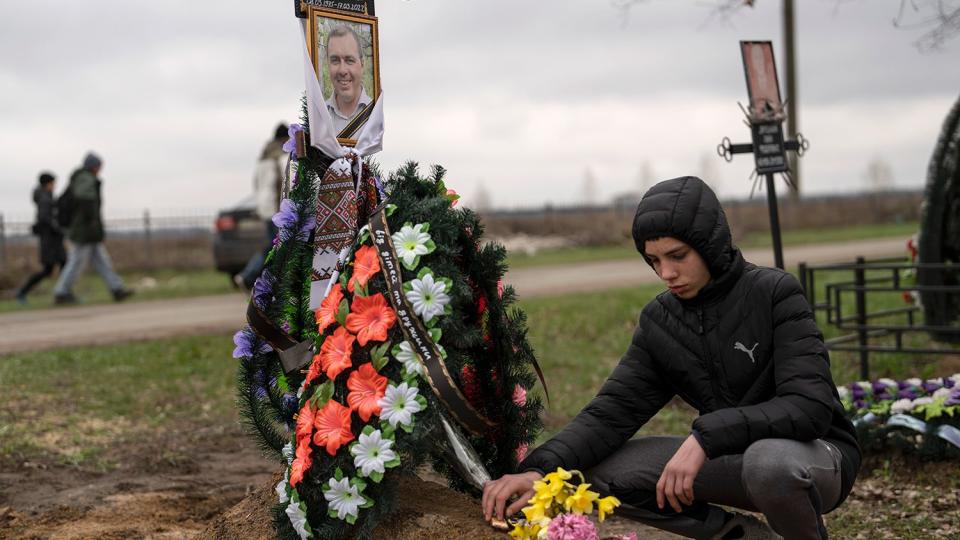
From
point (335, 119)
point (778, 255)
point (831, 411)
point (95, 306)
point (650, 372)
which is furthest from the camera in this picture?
point (95, 306)

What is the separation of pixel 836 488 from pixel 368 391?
148 cm

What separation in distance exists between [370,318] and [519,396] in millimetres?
623

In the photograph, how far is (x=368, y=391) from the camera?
342cm

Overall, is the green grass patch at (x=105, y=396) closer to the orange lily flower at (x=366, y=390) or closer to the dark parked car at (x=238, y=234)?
the orange lily flower at (x=366, y=390)

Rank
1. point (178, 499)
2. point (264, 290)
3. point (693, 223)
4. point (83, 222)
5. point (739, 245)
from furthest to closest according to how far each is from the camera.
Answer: point (739, 245) < point (83, 222) < point (178, 499) < point (264, 290) < point (693, 223)

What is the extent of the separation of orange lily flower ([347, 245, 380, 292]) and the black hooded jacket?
79cm

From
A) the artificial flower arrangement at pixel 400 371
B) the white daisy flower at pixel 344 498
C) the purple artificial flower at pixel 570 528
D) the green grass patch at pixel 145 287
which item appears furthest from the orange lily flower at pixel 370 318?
the green grass patch at pixel 145 287

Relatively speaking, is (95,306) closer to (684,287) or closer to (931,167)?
(931,167)

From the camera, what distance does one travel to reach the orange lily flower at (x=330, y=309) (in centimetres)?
362

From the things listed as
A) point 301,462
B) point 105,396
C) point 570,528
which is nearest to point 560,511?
point 570,528

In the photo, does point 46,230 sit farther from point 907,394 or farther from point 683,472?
point 683,472

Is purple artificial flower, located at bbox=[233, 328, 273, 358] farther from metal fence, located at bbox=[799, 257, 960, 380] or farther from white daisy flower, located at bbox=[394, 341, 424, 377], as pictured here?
metal fence, located at bbox=[799, 257, 960, 380]

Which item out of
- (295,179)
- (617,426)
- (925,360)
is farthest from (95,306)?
(617,426)

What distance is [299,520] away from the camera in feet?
11.6
